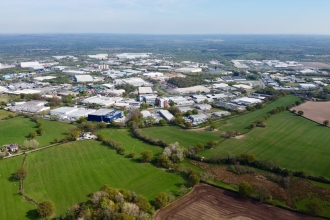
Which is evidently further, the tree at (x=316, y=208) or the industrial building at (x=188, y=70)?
the industrial building at (x=188, y=70)

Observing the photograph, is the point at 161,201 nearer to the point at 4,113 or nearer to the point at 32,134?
the point at 32,134

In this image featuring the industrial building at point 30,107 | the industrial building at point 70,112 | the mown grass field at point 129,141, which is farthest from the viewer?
the industrial building at point 30,107

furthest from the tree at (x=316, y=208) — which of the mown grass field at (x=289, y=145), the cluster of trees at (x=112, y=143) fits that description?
the cluster of trees at (x=112, y=143)

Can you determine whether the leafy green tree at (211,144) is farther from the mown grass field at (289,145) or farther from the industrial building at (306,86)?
the industrial building at (306,86)

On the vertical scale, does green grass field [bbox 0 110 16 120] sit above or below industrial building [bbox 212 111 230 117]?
below

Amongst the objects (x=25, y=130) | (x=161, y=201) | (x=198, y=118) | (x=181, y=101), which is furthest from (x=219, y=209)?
(x=181, y=101)

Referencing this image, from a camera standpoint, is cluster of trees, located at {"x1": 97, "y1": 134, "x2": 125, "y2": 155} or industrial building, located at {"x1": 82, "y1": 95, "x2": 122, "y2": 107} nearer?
cluster of trees, located at {"x1": 97, "y1": 134, "x2": 125, "y2": 155}

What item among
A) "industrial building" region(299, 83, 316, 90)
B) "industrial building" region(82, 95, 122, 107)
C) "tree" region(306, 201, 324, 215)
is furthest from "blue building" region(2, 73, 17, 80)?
"tree" region(306, 201, 324, 215)

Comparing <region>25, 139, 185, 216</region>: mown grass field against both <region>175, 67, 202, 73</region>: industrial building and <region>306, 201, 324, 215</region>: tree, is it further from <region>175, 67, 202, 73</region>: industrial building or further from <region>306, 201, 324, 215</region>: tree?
<region>175, 67, 202, 73</region>: industrial building
